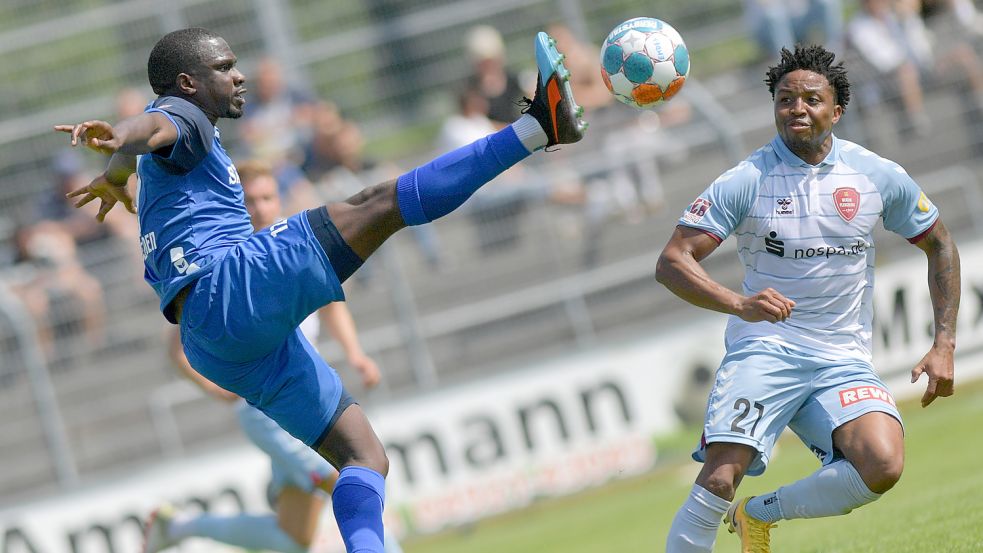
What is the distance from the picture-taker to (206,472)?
37.8 ft

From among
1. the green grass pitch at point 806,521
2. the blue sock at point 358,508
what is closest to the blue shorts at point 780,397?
the green grass pitch at point 806,521

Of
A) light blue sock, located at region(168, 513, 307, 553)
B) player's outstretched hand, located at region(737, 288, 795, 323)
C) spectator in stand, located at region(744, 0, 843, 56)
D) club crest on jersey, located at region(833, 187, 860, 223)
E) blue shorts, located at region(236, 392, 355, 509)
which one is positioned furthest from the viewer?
spectator in stand, located at region(744, 0, 843, 56)

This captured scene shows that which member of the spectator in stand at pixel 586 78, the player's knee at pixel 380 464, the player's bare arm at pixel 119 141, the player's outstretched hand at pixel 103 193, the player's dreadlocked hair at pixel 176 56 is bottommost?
the player's knee at pixel 380 464

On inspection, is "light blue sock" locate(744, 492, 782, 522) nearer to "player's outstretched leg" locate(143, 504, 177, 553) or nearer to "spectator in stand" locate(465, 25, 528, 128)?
"player's outstretched leg" locate(143, 504, 177, 553)

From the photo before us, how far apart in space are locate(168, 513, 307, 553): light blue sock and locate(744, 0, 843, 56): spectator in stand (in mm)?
7573

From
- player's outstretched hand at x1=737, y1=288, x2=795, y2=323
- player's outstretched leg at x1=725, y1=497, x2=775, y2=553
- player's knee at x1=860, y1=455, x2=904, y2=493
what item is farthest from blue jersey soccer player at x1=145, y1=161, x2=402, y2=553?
player's knee at x1=860, y1=455, x2=904, y2=493

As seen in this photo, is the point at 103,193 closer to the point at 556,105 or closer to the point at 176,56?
the point at 176,56

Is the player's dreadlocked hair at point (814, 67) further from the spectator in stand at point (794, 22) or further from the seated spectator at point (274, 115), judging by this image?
the seated spectator at point (274, 115)

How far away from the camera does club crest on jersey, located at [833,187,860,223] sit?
573cm

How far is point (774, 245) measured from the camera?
19.0 feet

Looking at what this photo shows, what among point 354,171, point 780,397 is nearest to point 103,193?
point 780,397

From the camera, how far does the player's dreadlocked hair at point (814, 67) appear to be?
5.79 metres

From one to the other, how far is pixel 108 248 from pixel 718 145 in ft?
19.6

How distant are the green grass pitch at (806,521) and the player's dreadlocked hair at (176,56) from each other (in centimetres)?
388
